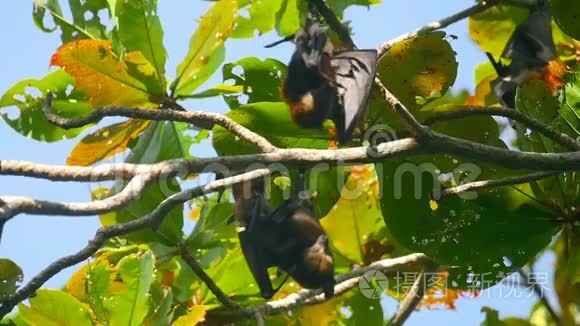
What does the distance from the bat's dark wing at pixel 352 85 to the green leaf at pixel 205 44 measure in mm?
753

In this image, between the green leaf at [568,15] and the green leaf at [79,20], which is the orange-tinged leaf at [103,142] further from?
the green leaf at [568,15]

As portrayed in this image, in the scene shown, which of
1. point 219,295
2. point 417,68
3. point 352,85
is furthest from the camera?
point 219,295

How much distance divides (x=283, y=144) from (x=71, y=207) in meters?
1.67

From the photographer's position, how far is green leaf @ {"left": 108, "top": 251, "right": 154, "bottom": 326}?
3615 mm

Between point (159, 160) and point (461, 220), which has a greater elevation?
point (159, 160)

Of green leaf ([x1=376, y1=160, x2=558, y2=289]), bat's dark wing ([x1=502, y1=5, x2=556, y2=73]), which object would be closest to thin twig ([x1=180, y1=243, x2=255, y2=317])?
green leaf ([x1=376, y1=160, x2=558, y2=289])

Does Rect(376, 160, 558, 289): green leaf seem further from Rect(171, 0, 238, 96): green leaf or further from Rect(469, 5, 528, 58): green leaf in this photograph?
Rect(469, 5, 528, 58): green leaf

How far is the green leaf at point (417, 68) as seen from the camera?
3.77m

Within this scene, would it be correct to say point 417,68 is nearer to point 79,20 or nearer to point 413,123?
point 413,123

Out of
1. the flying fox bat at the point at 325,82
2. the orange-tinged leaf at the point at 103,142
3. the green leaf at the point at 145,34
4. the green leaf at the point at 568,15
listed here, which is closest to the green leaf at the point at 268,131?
the flying fox bat at the point at 325,82

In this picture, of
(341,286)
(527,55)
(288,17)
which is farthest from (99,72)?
(527,55)

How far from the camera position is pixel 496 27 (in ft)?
17.9

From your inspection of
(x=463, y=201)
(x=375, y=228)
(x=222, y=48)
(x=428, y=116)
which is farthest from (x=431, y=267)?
(x=222, y=48)

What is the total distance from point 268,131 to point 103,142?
3.99 ft
